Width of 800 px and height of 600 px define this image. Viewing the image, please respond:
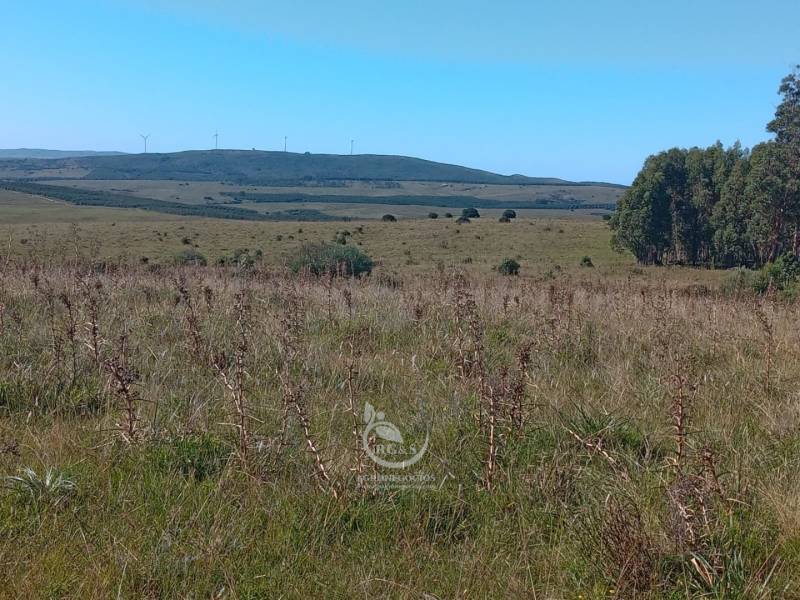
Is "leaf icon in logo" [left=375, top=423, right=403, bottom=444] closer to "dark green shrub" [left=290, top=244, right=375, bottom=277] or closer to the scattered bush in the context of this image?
the scattered bush

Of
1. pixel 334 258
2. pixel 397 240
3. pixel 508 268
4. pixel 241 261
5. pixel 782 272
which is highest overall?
pixel 241 261

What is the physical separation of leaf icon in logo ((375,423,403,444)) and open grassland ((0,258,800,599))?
0.08 metres

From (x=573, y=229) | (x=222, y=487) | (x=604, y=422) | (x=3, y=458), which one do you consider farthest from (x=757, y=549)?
(x=573, y=229)

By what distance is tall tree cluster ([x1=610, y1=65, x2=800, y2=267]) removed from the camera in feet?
138

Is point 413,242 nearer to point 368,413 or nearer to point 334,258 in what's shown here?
point 334,258

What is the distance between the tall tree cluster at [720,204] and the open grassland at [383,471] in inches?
1629

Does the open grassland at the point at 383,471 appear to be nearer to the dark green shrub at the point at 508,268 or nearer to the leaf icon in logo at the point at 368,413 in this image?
the leaf icon in logo at the point at 368,413

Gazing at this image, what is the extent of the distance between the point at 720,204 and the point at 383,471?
154 ft

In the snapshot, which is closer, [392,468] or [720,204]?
[392,468]

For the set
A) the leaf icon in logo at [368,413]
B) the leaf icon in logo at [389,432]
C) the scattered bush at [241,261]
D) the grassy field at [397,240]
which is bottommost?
the grassy field at [397,240]

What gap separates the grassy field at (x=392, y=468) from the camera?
2.67 meters

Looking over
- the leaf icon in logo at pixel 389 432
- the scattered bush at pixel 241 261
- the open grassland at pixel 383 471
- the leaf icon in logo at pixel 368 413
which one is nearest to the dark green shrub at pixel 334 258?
the scattered bush at pixel 241 261

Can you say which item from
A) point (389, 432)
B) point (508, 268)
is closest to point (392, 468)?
point (389, 432)

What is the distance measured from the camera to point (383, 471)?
11.5 ft
